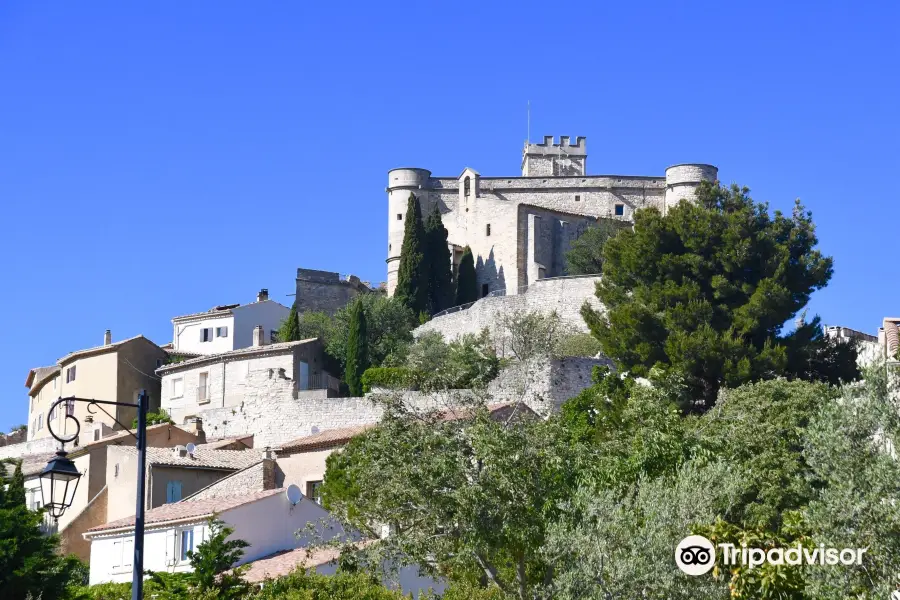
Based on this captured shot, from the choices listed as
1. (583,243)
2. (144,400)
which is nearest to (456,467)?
(144,400)

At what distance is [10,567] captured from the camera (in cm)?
2709

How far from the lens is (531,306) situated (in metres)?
63.7

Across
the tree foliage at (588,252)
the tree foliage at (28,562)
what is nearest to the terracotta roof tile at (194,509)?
the tree foliage at (28,562)

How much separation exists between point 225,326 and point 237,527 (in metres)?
36.0

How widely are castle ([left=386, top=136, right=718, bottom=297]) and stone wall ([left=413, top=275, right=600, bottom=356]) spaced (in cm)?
728

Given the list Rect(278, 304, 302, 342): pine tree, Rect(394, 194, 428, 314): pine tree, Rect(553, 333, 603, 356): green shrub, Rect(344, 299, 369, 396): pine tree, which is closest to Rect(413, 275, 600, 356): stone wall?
Rect(344, 299, 369, 396): pine tree

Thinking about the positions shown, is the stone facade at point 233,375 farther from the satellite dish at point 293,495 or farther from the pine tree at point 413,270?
the satellite dish at point 293,495

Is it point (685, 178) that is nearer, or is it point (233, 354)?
point (233, 354)

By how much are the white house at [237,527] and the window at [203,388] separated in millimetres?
22198

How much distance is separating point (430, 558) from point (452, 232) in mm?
54014

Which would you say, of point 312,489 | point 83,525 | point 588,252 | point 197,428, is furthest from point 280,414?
point 588,252

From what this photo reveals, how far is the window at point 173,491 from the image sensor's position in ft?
142

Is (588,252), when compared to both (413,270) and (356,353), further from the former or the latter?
(356,353)

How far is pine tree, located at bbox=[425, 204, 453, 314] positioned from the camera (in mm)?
72062
